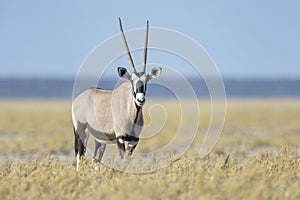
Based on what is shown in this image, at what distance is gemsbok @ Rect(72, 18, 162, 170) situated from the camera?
1077cm

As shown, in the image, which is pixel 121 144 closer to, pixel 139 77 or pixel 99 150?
pixel 139 77

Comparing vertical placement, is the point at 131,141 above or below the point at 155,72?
below

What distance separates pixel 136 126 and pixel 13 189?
9.31 ft

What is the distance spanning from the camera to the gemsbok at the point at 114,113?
10.8 m

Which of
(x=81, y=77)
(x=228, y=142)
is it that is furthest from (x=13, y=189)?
(x=228, y=142)

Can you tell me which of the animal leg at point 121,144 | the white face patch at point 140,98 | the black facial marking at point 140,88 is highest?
the black facial marking at point 140,88

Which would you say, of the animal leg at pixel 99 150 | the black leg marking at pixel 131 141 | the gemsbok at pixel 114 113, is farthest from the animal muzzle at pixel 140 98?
the animal leg at pixel 99 150

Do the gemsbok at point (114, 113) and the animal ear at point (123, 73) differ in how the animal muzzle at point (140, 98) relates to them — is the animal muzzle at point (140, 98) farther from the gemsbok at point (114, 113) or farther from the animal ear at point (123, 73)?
the animal ear at point (123, 73)

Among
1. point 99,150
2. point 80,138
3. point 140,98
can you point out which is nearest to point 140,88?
point 140,98

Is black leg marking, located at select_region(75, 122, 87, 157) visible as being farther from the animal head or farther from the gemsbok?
the animal head

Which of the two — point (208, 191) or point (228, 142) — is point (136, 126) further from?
point (228, 142)

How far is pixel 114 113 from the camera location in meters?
11.5

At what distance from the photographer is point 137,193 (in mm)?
7914

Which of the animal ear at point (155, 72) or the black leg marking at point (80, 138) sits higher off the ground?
the animal ear at point (155, 72)
